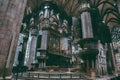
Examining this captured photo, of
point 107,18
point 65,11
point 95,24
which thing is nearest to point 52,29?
point 65,11

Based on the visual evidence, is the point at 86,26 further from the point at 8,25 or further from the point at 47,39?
the point at 8,25

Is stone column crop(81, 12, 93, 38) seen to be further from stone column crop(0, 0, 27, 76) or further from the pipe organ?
stone column crop(0, 0, 27, 76)

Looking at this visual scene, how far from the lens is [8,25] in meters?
5.58

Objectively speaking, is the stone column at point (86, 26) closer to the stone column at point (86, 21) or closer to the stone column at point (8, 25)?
the stone column at point (86, 21)

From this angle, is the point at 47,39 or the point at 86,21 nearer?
the point at 86,21

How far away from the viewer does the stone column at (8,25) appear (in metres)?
5.17

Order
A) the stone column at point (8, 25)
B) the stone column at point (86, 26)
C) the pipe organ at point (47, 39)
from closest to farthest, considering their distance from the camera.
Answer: the stone column at point (8, 25), the stone column at point (86, 26), the pipe organ at point (47, 39)

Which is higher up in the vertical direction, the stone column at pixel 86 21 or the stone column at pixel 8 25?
the stone column at pixel 86 21

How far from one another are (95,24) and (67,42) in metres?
9.30

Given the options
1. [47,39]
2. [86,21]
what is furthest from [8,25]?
[47,39]

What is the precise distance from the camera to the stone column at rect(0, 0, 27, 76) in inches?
203

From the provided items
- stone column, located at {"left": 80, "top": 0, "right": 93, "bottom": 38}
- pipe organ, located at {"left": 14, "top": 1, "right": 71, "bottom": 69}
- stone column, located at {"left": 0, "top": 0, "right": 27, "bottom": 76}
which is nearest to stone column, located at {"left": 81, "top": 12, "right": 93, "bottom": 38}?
stone column, located at {"left": 80, "top": 0, "right": 93, "bottom": 38}

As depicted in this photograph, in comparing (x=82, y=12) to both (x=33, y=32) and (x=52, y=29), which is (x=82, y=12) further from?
(x=33, y=32)

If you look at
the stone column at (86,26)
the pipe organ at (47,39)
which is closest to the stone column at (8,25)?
the stone column at (86,26)
